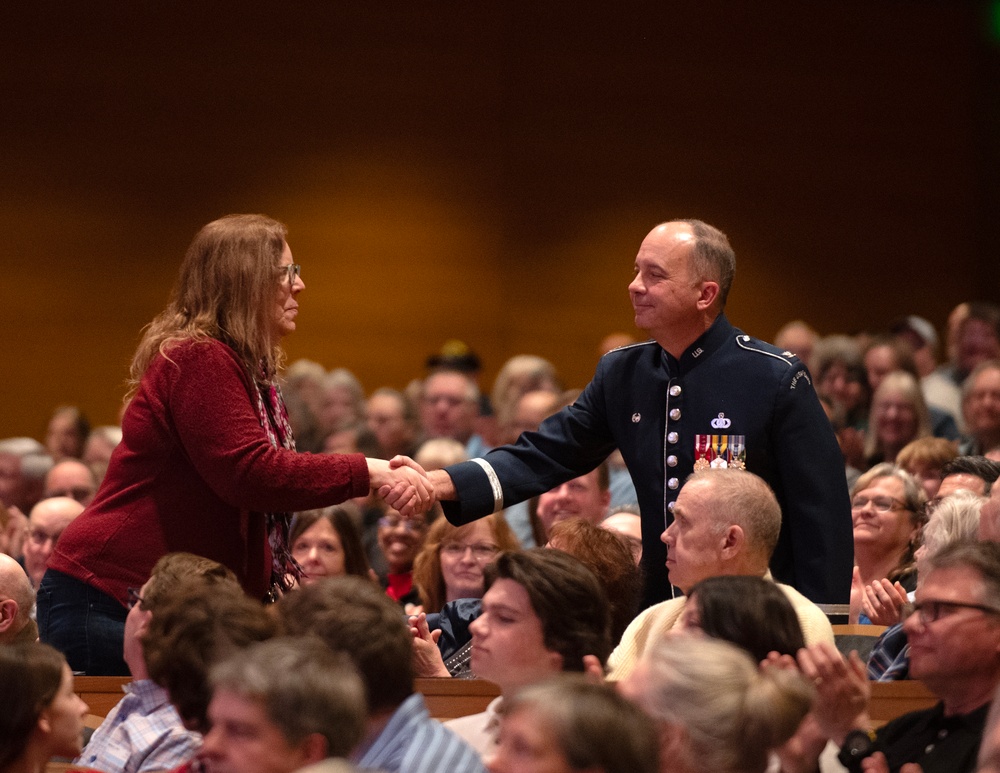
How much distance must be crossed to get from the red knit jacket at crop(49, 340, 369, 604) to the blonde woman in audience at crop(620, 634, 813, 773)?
1.32 m

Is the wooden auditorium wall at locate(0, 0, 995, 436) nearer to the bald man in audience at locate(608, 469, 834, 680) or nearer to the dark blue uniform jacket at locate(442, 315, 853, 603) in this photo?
the dark blue uniform jacket at locate(442, 315, 853, 603)

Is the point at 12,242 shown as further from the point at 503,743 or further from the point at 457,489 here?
the point at 503,743

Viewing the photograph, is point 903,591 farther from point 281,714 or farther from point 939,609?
point 281,714

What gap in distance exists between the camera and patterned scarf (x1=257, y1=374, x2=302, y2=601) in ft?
12.3

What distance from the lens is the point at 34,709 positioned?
2697 mm

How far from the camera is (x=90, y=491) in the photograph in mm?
6395

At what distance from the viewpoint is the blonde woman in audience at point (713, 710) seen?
7.91 ft

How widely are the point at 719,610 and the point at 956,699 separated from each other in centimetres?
46

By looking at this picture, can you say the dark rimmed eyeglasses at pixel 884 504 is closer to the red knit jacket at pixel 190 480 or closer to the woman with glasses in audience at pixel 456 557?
the woman with glasses in audience at pixel 456 557

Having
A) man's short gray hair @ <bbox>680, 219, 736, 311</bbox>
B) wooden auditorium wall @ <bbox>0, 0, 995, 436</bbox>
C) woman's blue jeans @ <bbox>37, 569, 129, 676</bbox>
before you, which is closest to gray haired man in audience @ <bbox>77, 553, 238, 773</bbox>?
woman's blue jeans @ <bbox>37, 569, 129, 676</bbox>

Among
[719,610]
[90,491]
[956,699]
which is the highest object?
[719,610]

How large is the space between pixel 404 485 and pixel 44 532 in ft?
6.58

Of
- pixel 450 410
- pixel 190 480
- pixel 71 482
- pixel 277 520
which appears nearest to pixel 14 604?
pixel 190 480

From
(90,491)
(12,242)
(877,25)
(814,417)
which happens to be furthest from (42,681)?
(877,25)
